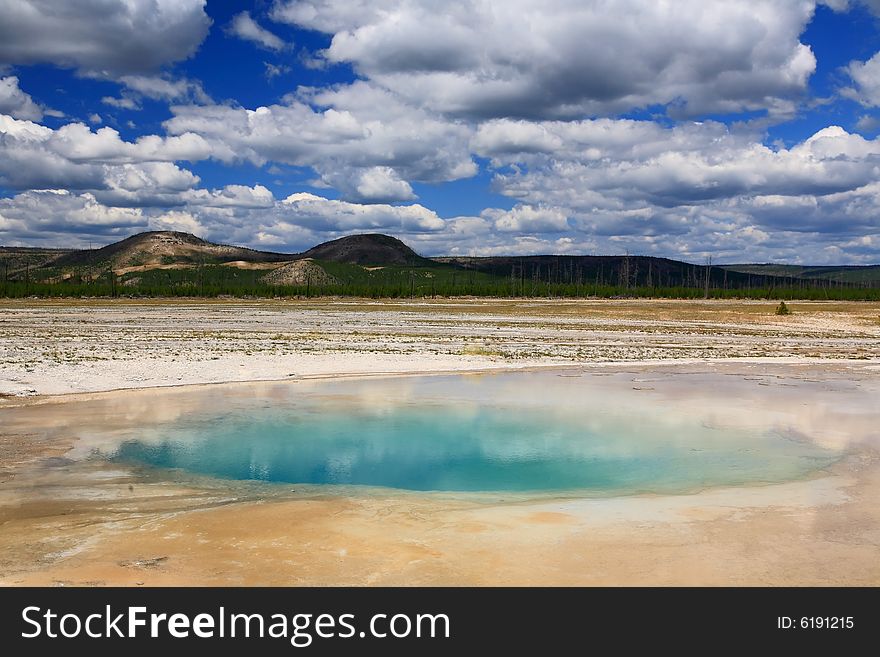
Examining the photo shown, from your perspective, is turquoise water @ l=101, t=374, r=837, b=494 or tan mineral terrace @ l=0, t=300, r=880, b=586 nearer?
tan mineral terrace @ l=0, t=300, r=880, b=586

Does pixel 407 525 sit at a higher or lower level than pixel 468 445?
higher

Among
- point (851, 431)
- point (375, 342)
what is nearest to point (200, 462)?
point (851, 431)

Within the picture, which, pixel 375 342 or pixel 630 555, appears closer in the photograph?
pixel 630 555

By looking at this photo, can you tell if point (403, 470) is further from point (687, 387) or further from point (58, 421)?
point (687, 387)

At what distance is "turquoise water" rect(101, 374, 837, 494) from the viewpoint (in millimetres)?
14828

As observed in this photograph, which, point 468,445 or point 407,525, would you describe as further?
point 468,445

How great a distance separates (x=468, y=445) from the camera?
17938 mm

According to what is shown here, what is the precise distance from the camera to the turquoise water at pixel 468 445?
48.6 ft

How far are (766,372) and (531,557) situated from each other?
90.1 feet

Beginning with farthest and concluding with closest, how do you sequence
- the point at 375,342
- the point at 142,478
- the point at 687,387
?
the point at 375,342, the point at 687,387, the point at 142,478

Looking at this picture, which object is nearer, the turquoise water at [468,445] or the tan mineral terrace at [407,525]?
the tan mineral terrace at [407,525]
